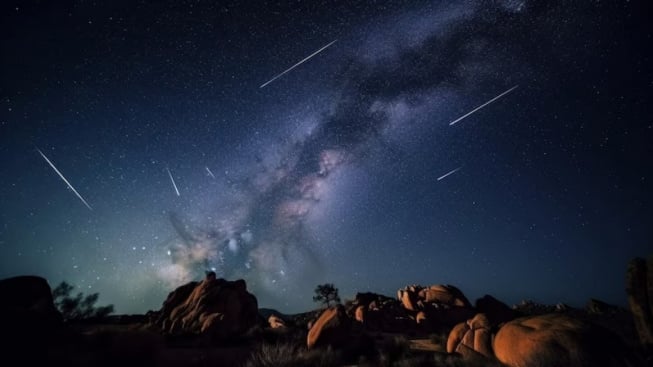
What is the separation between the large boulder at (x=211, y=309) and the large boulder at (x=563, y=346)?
1918 cm

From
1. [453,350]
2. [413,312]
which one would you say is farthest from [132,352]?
[413,312]

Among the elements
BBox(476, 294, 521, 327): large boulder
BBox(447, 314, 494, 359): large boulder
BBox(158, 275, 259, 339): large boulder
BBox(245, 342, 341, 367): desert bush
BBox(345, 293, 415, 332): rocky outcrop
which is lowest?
BBox(476, 294, 521, 327): large boulder

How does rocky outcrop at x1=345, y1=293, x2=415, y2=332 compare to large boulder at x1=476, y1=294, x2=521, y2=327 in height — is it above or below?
above

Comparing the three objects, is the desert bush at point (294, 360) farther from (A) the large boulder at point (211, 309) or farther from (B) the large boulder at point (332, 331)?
(A) the large boulder at point (211, 309)

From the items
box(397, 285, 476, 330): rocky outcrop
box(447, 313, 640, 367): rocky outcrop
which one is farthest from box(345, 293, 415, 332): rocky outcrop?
box(447, 313, 640, 367): rocky outcrop

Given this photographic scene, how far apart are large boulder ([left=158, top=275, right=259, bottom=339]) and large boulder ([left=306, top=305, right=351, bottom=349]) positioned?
9544 millimetres

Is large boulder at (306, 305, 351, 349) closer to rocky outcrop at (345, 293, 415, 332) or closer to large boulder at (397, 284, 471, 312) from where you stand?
rocky outcrop at (345, 293, 415, 332)

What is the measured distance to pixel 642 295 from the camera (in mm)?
11719

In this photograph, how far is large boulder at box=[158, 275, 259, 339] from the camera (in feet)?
70.4

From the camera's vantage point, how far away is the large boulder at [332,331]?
46.3ft

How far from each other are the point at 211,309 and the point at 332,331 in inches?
545

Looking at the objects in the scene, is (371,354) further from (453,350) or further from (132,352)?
(132,352)

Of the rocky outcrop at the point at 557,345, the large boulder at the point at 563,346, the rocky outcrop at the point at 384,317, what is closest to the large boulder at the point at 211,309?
the rocky outcrop at the point at 384,317

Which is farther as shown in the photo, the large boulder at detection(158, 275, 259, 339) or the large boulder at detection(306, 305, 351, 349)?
the large boulder at detection(158, 275, 259, 339)
